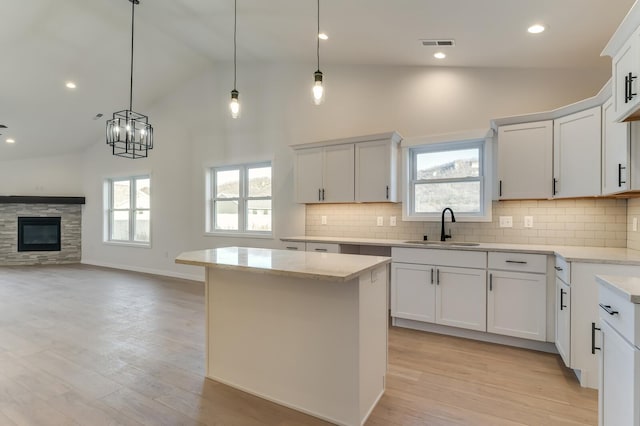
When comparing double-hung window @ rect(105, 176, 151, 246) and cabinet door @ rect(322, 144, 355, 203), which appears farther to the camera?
double-hung window @ rect(105, 176, 151, 246)

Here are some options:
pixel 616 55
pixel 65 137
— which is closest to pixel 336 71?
pixel 616 55

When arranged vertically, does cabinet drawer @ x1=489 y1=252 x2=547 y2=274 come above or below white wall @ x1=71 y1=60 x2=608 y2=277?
below

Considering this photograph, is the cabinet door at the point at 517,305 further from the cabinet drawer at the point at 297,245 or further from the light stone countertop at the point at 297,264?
A: the cabinet drawer at the point at 297,245

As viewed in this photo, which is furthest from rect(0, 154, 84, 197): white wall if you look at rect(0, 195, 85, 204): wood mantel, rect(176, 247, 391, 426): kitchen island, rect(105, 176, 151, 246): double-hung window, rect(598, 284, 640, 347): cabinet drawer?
rect(598, 284, 640, 347): cabinet drawer

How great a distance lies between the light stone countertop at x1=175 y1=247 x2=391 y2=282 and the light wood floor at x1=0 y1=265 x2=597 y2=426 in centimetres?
92

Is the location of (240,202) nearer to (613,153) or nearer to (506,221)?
(506,221)

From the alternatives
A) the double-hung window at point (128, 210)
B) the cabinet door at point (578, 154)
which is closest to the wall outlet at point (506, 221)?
the cabinet door at point (578, 154)

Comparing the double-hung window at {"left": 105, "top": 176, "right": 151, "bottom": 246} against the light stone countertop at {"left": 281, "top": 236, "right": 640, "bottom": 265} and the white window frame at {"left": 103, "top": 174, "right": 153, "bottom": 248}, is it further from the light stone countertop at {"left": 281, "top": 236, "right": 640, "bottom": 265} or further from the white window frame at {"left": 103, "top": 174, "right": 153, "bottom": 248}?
the light stone countertop at {"left": 281, "top": 236, "right": 640, "bottom": 265}

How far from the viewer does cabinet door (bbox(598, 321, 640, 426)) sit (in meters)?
1.20

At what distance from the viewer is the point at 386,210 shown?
4.19m

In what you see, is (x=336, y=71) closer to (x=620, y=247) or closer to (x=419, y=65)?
(x=419, y=65)

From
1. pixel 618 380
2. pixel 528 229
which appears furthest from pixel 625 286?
pixel 528 229

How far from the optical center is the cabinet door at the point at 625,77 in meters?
1.82

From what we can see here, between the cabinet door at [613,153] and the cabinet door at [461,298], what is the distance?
1.21m
